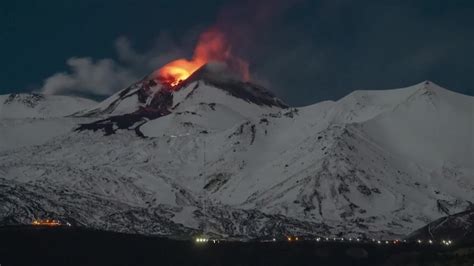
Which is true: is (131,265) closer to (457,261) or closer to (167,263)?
(167,263)

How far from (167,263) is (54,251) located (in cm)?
2615

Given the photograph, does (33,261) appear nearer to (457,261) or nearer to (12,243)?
(12,243)

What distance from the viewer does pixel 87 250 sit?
200m

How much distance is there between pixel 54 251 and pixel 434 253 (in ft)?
285

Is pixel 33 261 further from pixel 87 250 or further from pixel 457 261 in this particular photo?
pixel 457 261

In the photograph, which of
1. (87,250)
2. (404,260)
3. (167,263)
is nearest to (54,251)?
(87,250)

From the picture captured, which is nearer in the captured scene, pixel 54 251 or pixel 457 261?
pixel 457 261

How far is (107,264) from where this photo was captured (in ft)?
625

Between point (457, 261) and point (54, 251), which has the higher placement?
point (54, 251)

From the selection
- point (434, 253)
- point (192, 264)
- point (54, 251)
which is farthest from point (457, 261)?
point (54, 251)

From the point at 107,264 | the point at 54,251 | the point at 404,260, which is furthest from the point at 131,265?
the point at 404,260

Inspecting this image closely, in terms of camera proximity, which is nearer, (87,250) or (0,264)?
(0,264)

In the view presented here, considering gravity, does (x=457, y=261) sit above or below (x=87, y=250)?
below

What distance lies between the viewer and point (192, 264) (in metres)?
199
